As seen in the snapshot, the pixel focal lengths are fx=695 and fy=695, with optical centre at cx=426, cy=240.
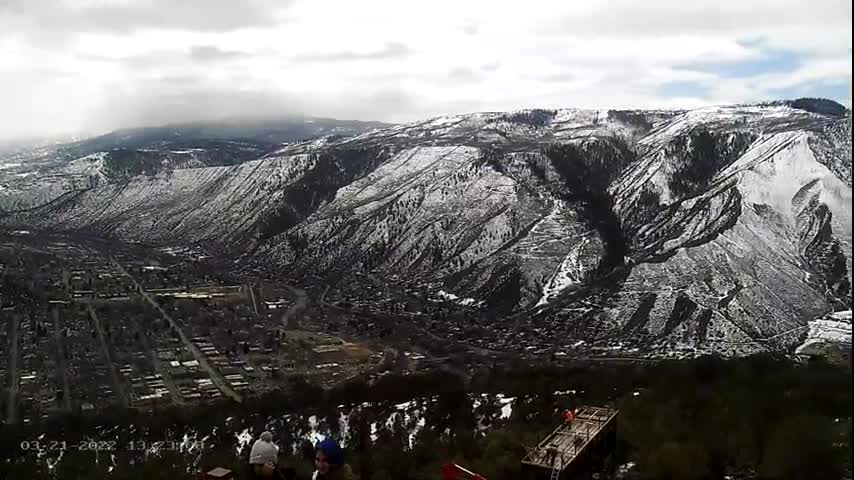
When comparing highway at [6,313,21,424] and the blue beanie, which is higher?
the blue beanie

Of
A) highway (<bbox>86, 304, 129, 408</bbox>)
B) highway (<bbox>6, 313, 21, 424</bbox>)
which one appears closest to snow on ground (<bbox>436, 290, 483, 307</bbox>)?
highway (<bbox>86, 304, 129, 408</bbox>)

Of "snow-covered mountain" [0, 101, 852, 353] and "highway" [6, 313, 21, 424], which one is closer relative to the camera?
"highway" [6, 313, 21, 424]

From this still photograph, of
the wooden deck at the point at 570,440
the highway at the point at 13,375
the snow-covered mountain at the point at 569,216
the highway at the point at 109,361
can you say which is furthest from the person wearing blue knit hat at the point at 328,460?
the highway at the point at 13,375

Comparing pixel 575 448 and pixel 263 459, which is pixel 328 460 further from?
pixel 575 448

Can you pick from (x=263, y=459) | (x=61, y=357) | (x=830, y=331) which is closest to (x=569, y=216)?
(x=830, y=331)

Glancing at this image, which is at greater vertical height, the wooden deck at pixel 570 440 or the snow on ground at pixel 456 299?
the wooden deck at pixel 570 440

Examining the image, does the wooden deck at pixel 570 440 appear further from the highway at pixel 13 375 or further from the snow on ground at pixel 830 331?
the snow on ground at pixel 830 331

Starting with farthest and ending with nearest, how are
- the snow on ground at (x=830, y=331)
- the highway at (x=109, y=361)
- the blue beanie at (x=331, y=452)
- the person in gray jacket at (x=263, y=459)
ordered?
the snow on ground at (x=830, y=331)
the highway at (x=109, y=361)
the person in gray jacket at (x=263, y=459)
the blue beanie at (x=331, y=452)

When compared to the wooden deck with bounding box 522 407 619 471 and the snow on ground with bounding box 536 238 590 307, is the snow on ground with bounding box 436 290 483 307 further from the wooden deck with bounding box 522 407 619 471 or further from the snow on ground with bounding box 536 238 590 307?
the wooden deck with bounding box 522 407 619 471
